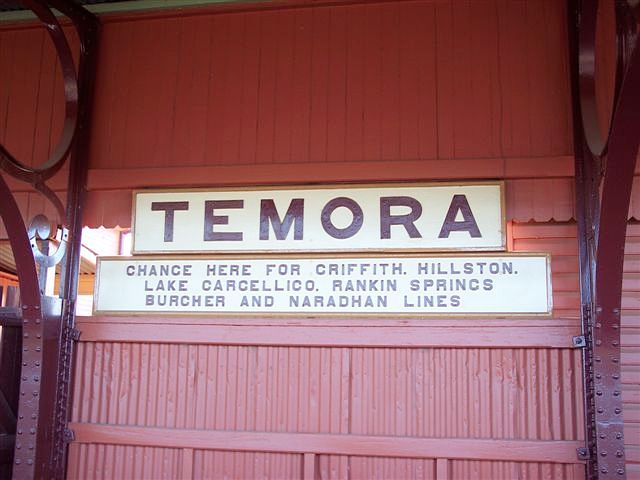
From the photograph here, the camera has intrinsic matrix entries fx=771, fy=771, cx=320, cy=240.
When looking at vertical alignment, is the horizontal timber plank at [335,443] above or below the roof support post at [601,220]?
below

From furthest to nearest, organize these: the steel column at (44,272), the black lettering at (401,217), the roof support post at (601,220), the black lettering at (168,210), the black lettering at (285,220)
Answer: the black lettering at (168,210), the black lettering at (285,220), the black lettering at (401,217), the steel column at (44,272), the roof support post at (601,220)

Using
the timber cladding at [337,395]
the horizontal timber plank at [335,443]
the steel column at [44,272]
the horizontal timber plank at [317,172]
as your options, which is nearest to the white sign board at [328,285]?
the timber cladding at [337,395]

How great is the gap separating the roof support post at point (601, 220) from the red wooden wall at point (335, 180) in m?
0.13

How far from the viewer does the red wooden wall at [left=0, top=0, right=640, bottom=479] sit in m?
5.25

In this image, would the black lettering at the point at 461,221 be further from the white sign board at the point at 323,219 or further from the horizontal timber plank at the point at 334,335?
the horizontal timber plank at the point at 334,335

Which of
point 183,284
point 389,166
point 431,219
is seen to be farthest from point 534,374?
point 183,284

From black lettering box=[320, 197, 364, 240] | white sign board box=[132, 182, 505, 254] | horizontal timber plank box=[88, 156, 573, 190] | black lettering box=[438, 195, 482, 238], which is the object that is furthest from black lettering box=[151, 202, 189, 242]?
black lettering box=[438, 195, 482, 238]

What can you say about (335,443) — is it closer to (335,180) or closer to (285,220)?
(285,220)

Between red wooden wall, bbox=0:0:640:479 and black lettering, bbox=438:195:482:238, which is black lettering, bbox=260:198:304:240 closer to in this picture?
red wooden wall, bbox=0:0:640:479

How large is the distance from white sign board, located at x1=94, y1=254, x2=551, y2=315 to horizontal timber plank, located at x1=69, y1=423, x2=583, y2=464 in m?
0.86

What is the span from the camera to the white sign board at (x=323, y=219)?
546 centimetres

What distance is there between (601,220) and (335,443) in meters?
2.31

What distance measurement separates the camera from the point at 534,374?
17.1ft

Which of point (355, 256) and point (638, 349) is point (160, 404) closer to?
point (355, 256)
